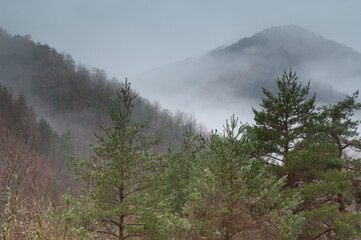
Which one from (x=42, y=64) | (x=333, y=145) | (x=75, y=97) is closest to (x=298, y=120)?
(x=333, y=145)

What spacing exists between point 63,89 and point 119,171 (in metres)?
102

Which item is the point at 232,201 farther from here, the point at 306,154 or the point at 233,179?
the point at 306,154

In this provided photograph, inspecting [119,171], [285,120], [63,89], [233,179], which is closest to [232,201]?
[233,179]

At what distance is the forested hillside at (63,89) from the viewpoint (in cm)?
8431

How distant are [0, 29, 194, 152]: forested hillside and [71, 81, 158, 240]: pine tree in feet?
215

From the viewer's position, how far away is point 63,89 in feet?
331

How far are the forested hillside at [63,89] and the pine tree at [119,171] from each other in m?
65.6

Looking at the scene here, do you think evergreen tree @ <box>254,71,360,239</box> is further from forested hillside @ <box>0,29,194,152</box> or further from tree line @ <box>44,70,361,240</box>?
forested hillside @ <box>0,29,194,152</box>

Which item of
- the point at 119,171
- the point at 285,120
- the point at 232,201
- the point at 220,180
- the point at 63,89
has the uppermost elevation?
the point at 63,89

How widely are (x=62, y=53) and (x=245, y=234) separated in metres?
127

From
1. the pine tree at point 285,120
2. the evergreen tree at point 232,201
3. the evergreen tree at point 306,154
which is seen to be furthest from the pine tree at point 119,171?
the pine tree at point 285,120

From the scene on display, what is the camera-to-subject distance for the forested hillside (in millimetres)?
84312

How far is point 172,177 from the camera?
15.0 metres

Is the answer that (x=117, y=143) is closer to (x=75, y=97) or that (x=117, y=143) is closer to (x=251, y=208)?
(x=251, y=208)
